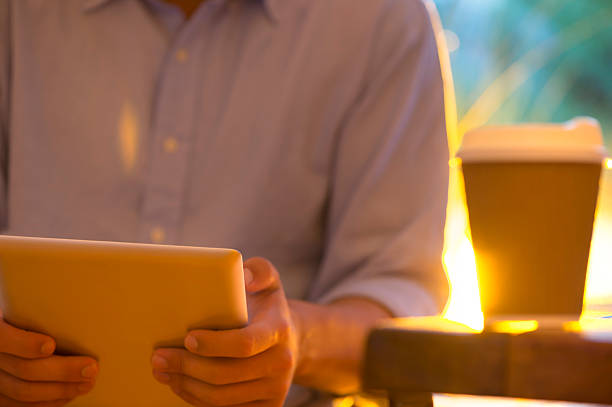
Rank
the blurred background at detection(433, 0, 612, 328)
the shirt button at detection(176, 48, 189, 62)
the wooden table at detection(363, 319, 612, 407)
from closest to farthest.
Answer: the wooden table at detection(363, 319, 612, 407)
the shirt button at detection(176, 48, 189, 62)
the blurred background at detection(433, 0, 612, 328)

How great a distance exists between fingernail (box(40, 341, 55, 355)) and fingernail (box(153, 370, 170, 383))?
3.7 inches

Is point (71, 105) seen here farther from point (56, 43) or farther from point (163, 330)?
point (163, 330)

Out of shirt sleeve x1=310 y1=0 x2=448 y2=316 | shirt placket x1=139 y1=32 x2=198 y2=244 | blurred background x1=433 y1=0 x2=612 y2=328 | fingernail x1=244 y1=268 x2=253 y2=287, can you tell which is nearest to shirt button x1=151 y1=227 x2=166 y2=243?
shirt placket x1=139 y1=32 x2=198 y2=244

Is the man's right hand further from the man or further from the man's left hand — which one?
the man

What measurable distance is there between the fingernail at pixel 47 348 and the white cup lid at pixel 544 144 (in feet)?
1.33

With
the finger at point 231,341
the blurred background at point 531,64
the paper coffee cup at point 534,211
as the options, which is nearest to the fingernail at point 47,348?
the finger at point 231,341

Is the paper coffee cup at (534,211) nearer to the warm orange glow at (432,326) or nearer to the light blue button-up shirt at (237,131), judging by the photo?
the warm orange glow at (432,326)

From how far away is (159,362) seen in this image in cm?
58

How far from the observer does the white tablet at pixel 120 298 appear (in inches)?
20.7

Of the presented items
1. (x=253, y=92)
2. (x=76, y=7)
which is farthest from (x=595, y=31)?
(x=76, y=7)

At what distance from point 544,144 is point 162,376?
0.38m

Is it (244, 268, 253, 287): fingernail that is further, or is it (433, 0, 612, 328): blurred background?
(433, 0, 612, 328): blurred background

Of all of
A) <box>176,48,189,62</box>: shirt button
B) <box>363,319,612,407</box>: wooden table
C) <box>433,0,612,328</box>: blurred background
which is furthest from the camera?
<box>433,0,612,328</box>: blurred background

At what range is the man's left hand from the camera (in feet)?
1.91
